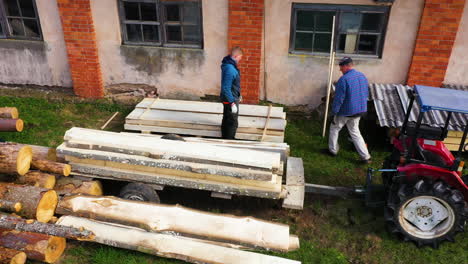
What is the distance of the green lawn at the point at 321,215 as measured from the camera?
4.84 m

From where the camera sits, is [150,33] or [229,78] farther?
[150,33]

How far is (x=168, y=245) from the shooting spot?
4559mm

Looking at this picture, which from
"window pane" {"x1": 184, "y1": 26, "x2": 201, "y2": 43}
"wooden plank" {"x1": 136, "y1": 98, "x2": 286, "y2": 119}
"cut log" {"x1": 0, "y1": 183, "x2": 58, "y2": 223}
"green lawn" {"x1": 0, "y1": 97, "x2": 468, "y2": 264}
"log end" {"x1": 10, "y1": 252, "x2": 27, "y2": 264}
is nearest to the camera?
"log end" {"x1": 10, "y1": 252, "x2": 27, "y2": 264}

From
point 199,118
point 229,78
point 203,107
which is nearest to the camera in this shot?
point 229,78

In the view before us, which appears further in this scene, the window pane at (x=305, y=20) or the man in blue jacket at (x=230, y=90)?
the window pane at (x=305, y=20)

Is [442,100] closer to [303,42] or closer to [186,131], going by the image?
[303,42]

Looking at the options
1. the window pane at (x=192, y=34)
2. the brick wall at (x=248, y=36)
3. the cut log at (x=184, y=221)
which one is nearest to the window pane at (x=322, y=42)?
the brick wall at (x=248, y=36)

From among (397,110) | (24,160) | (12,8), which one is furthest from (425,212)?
(12,8)

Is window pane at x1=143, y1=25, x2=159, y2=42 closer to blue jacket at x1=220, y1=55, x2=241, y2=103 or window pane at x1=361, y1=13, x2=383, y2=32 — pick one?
blue jacket at x1=220, y1=55, x2=241, y2=103

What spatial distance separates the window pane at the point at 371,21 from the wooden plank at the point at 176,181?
4195 mm

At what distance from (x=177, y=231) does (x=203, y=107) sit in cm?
374

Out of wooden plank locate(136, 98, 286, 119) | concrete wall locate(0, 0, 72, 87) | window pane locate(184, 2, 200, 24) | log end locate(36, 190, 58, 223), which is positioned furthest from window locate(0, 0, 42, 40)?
log end locate(36, 190, 58, 223)

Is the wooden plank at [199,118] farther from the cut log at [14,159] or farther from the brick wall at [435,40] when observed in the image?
the brick wall at [435,40]

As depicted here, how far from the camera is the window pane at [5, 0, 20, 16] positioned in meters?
8.61
